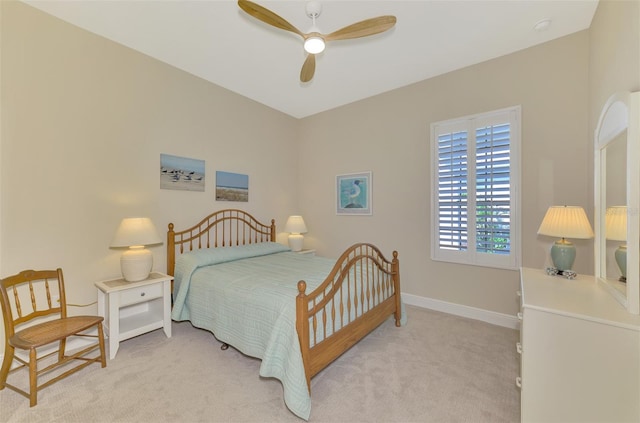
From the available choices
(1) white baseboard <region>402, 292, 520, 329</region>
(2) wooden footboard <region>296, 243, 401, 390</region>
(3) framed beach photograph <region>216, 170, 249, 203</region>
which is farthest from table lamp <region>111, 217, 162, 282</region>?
(1) white baseboard <region>402, 292, 520, 329</region>

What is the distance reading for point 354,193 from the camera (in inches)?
167

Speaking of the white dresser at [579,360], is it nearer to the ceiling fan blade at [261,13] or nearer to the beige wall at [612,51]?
the beige wall at [612,51]

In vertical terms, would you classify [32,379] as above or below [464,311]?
above

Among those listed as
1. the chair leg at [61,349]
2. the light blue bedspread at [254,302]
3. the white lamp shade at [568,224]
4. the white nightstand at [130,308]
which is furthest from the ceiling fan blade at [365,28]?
the chair leg at [61,349]

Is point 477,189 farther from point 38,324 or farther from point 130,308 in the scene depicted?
point 38,324

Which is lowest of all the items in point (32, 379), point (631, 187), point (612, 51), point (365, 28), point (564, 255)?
point (32, 379)

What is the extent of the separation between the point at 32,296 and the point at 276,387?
209cm

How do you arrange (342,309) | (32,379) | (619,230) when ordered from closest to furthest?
(619,230) < (32,379) < (342,309)

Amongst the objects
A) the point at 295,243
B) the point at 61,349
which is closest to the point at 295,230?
the point at 295,243

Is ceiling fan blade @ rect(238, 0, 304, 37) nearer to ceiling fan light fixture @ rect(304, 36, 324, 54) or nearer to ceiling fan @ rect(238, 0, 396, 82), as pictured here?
ceiling fan @ rect(238, 0, 396, 82)

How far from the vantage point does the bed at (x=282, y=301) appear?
1.81 meters

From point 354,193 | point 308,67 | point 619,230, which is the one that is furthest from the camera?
point 354,193

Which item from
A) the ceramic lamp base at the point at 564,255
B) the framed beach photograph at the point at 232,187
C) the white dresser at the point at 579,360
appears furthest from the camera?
the framed beach photograph at the point at 232,187

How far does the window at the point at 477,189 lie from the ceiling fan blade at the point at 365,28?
5.95 feet
